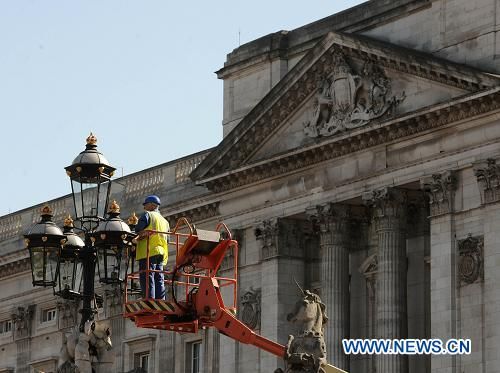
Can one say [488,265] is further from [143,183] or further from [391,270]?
[143,183]

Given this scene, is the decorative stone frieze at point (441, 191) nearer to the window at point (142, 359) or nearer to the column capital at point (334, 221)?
the column capital at point (334, 221)

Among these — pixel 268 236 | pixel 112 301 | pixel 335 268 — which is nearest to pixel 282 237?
pixel 268 236

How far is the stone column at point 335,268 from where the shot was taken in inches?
2355

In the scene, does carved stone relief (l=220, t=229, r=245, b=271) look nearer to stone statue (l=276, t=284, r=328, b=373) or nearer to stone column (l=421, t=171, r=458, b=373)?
stone column (l=421, t=171, r=458, b=373)

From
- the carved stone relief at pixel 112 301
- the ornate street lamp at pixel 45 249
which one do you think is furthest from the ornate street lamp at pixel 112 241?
the carved stone relief at pixel 112 301

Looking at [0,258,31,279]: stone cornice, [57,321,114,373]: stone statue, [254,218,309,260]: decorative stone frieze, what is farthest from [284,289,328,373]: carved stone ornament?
[0,258,31,279]: stone cornice

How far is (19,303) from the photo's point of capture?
257 feet

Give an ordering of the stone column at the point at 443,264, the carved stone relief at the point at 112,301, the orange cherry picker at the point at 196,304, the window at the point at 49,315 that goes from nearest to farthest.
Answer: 1. the orange cherry picker at the point at 196,304
2. the stone column at the point at 443,264
3. the carved stone relief at the point at 112,301
4. the window at the point at 49,315

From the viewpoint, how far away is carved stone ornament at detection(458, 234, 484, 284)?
5412 cm

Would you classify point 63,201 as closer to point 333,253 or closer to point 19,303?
point 19,303

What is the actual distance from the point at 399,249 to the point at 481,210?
442 cm

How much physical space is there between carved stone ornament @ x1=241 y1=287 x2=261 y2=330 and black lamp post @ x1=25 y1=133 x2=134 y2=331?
31844 mm

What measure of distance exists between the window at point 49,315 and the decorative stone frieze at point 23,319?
62 cm

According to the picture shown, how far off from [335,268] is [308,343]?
34.7 metres
